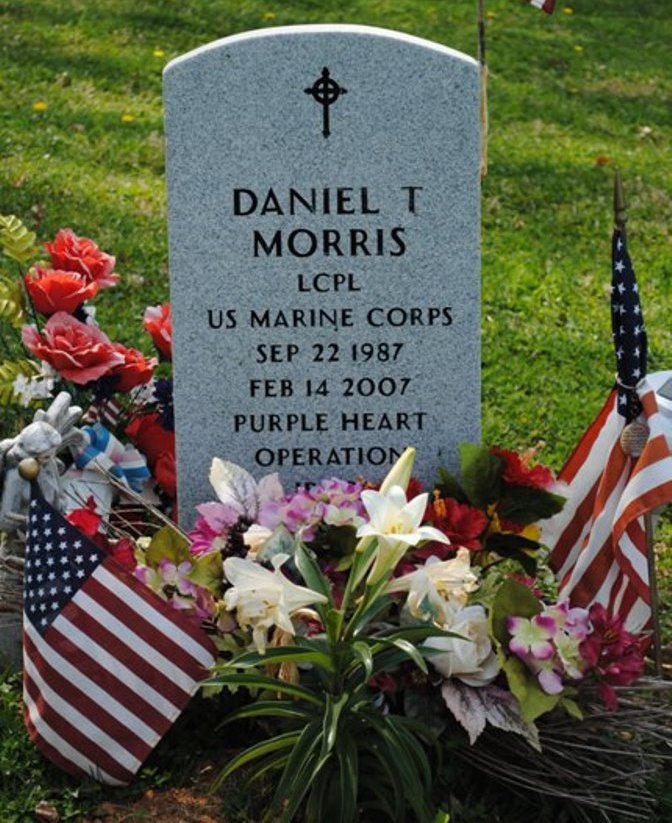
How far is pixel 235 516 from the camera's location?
396 cm

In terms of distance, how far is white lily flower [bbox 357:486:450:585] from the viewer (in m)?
3.46

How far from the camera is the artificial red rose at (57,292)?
463cm

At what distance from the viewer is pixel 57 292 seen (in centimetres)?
463

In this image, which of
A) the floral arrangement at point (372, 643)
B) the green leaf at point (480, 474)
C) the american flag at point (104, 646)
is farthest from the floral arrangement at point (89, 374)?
the green leaf at point (480, 474)

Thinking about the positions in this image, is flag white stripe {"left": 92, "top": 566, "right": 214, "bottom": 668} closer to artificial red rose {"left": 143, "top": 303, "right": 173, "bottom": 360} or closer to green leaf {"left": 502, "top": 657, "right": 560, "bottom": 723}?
green leaf {"left": 502, "top": 657, "right": 560, "bottom": 723}

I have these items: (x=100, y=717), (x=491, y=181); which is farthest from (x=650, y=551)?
(x=491, y=181)

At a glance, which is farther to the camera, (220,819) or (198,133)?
(198,133)

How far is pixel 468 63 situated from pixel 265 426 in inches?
46.2

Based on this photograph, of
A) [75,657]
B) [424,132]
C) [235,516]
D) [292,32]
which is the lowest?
[75,657]

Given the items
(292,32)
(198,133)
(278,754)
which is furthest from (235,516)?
(292,32)

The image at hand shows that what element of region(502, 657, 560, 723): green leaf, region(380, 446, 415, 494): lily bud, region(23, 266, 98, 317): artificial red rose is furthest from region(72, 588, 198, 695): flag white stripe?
region(23, 266, 98, 317): artificial red rose

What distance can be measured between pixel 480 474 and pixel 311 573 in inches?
31.8

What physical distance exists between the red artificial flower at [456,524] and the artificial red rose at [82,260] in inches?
57.1

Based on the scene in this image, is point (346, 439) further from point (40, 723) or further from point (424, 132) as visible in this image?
point (40, 723)
